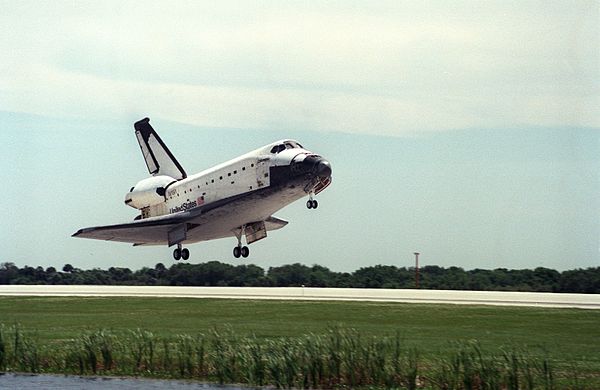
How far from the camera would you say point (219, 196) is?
5962 centimetres

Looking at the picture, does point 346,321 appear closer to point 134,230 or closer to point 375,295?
point 375,295

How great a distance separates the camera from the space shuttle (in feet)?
177

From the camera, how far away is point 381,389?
28438mm

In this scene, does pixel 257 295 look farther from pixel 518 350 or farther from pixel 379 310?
pixel 518 350

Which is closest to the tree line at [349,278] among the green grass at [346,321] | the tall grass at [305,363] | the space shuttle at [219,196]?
the space shuttle at [219,196]

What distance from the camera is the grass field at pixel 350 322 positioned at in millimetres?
33741

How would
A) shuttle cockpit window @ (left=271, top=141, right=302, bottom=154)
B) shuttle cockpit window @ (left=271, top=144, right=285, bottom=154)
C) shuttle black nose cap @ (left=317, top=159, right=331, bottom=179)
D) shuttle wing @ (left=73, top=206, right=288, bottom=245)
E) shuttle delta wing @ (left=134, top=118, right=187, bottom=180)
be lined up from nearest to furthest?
shuttle black nose cap @ (left=317, top=159, right=331, bottom=179)
shuttle cockpit window @ (left=271, top=141, right=302, bottom=154)
shuttle cockpit window @ (left=271, top=144, right=285, bottom=154)
shuttle wing @ (left=73, top=206, right=288, bottom=245)
shuttle delta wing @ (left=134, top=118, right=187, bottom=180)

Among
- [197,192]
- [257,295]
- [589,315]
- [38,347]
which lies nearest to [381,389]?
[38,347]

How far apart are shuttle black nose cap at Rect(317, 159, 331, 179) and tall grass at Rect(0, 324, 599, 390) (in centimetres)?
1811

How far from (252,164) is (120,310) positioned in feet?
37.9

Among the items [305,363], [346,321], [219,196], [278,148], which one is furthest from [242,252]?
[305,363]

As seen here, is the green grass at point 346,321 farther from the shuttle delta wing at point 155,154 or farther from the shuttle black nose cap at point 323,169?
the shuttle delta wing at point 155,154

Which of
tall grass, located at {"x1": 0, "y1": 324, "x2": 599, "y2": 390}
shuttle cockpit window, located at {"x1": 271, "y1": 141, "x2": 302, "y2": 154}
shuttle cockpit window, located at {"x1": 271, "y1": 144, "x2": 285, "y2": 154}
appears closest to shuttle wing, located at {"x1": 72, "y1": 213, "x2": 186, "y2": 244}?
shuttle cockpit window, located at {"x1": 271, "y1": 144, "x2": 285, "y2": 154}

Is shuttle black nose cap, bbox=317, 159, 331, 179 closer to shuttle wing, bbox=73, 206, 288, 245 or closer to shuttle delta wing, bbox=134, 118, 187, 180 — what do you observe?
shuttle wing, bbox=73, 206, 288, 245
